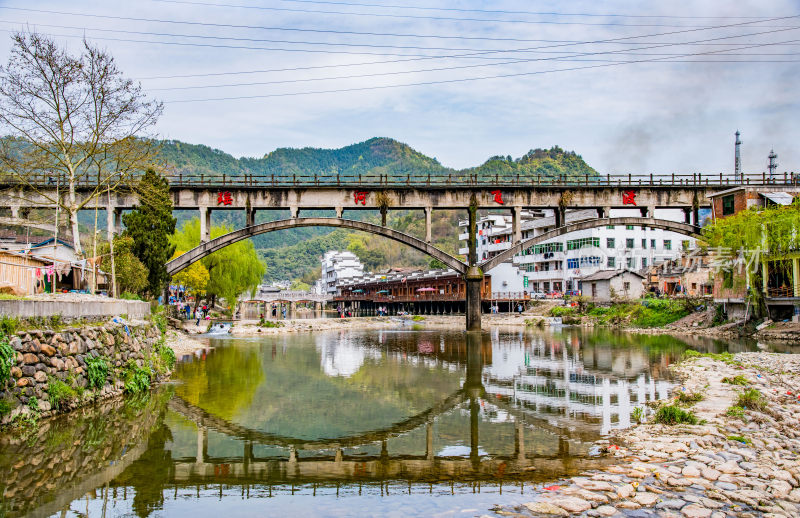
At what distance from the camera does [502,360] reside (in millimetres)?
27031

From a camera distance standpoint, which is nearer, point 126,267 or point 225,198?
point 126,267

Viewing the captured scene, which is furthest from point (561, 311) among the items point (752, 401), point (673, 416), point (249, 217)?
point (673, 416)

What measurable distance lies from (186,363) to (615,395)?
17314 mm

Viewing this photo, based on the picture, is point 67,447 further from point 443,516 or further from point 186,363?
point 186,363

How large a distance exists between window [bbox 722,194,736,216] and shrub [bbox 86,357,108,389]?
39.1m

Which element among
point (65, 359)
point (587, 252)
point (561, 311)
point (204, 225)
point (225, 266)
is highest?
point (204, 225)

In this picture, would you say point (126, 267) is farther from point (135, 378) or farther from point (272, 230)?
point (135, 378)

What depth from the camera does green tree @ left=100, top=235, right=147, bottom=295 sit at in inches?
1122

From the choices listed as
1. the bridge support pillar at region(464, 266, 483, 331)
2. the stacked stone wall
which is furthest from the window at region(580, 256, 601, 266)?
the stacked stone wall

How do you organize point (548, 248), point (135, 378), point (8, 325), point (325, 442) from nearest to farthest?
point (8, 325), point (325, 442), point (135, 378), point (548, 248)

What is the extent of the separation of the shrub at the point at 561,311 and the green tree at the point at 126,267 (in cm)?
3955

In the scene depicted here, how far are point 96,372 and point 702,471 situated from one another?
13498 mm

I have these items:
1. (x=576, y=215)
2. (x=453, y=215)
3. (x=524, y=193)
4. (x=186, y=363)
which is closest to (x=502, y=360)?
(x=186, y=363)

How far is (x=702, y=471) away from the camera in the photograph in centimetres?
908
